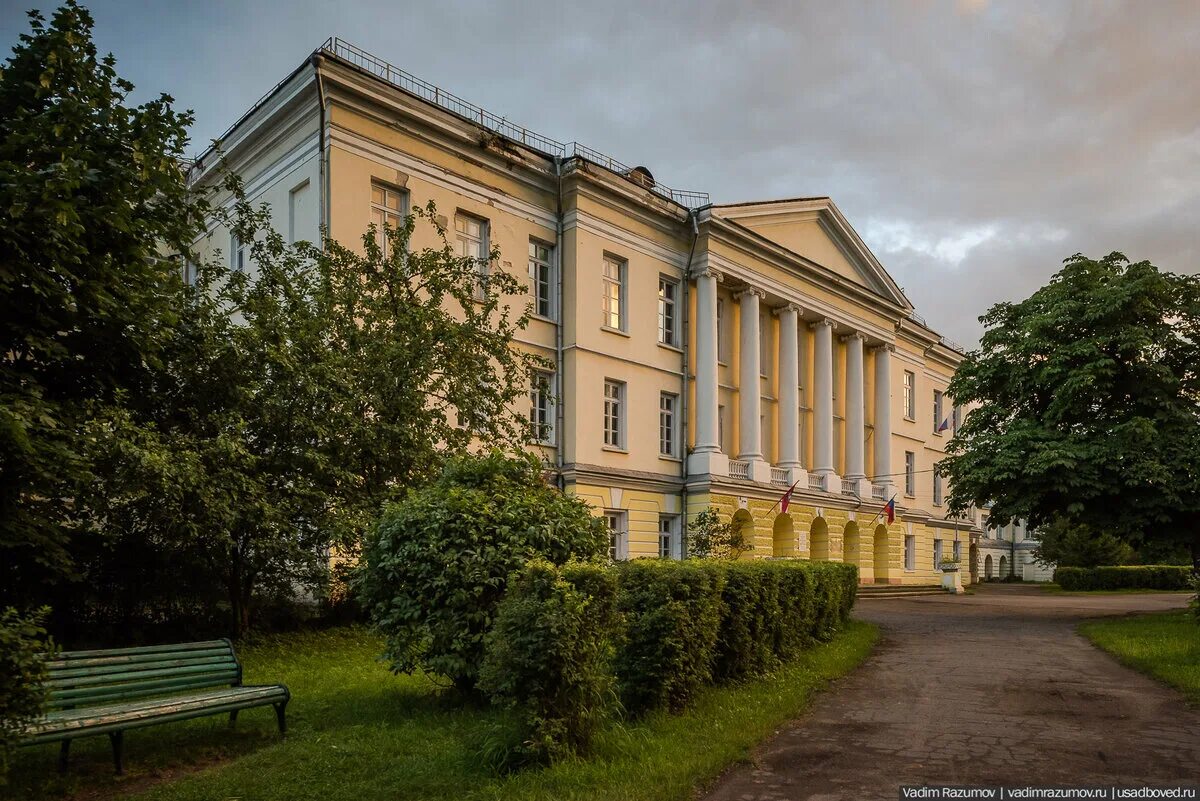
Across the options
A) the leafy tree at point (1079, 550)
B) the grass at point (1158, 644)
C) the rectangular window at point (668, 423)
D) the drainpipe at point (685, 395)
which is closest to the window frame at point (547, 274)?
the rectangular window at point (668, 423)

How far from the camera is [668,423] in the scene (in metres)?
31.3

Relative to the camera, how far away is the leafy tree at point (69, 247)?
317 inches

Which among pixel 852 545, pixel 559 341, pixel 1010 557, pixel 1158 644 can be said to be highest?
pixel 559 341

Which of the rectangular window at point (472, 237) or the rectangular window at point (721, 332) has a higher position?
the rectangular window at point (472, 237)

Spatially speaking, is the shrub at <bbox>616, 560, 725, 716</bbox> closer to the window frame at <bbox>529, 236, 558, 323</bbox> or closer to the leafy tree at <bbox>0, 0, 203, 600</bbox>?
the leafy tree at <bbox>0, 0, 203, 600</bbox>

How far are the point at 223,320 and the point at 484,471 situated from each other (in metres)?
6.00

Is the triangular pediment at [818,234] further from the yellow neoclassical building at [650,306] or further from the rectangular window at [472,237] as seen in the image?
the rectangular window at [472,237]

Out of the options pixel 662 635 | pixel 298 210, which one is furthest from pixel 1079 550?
pixel 662 635

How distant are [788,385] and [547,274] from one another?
11634 mm

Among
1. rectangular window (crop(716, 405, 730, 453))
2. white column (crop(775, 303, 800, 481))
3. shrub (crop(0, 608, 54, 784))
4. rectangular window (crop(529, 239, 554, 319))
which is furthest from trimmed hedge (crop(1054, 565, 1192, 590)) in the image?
shrub (crop(0, 608, 54, 784))

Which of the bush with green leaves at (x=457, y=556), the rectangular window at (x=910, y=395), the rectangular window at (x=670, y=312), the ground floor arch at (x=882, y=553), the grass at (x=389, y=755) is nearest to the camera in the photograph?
the grass at (x=389, y=755)

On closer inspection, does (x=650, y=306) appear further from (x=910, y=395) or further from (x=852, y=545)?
(x=910, y=395)

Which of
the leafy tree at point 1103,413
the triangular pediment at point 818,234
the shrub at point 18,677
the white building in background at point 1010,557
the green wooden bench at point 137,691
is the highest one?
the triangular pediment at point 818,234

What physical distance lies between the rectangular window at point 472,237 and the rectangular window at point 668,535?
10.0 metres
